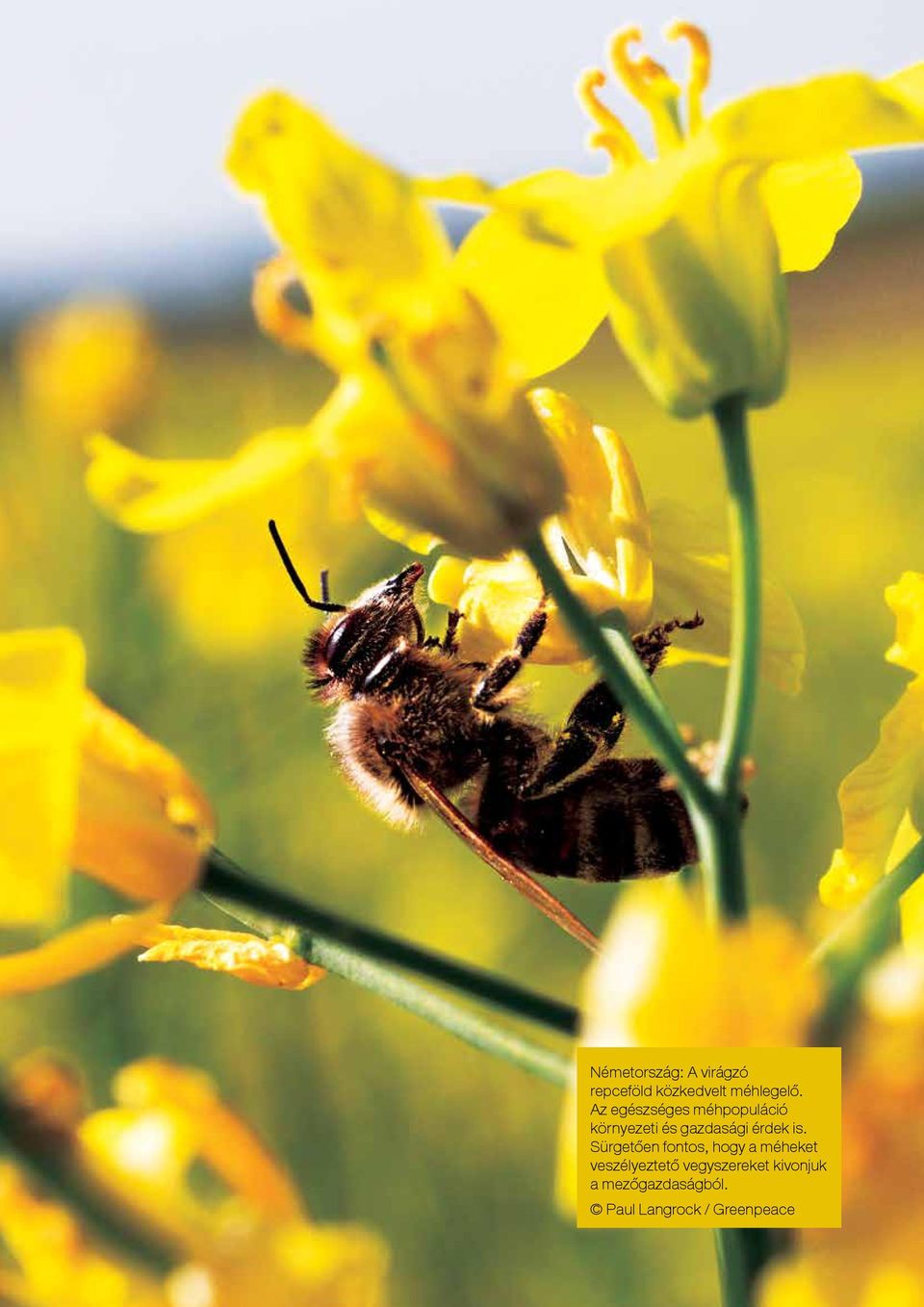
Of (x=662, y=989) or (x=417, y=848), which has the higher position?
(x=417, y=848)

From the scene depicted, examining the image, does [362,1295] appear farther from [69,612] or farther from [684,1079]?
[69,612]

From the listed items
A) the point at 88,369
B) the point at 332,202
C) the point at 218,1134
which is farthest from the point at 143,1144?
the point at 88,369

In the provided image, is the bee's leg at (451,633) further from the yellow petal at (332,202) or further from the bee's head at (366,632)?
the yellow petal at (332,202)

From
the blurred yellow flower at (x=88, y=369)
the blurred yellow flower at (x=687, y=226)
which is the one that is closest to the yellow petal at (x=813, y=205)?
the blurred yellow flower at (x=687, y=226)

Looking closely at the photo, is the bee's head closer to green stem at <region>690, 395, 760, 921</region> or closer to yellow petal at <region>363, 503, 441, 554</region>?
yellow petal at <region>363, 503, 441, 554</region>

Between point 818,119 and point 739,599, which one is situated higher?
point 818,119

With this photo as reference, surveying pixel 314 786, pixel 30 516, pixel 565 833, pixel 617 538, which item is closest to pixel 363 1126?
pixel 314 786

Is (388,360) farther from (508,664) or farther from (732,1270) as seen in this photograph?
(508,664)
